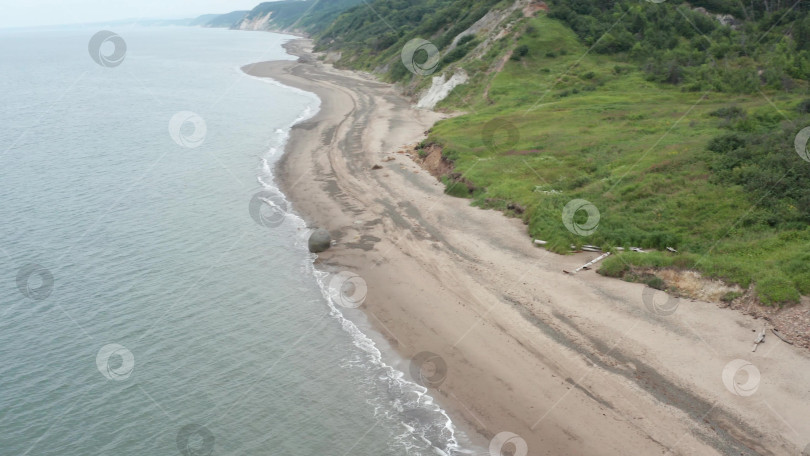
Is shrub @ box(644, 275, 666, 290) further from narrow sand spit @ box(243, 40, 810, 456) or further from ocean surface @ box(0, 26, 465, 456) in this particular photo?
ocean surface @ box(0, 26, 465, 456)

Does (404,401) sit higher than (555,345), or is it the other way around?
(555,345)

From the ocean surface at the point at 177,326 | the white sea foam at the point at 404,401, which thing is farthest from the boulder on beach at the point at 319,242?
the white sea foam at the point at 404,401

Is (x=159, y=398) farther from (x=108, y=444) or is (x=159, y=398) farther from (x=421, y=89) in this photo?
(x=421, y=89)

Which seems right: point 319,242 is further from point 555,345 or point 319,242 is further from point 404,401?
point 555,345

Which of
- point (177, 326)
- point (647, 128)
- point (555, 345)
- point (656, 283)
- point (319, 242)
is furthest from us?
point (647, 128)

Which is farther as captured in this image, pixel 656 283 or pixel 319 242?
pixel 319 242

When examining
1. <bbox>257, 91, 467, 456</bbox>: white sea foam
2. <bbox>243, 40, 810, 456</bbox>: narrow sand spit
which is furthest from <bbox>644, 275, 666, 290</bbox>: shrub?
<bbox>257, 91, 467, 456</bbox>: white sea foam

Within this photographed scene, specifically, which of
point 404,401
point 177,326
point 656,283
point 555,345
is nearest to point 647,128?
point 656,283
